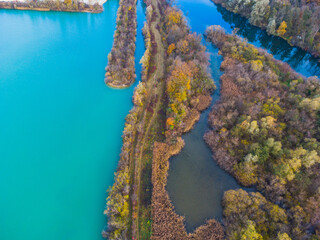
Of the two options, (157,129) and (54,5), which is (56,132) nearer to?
(157,129)

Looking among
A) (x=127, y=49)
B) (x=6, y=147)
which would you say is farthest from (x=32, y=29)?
(x=6, y=147)

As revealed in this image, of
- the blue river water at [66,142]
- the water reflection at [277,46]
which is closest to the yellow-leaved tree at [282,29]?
the water reflection at [277,46]

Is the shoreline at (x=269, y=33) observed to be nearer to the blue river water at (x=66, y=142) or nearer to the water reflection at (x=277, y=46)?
the water reflection at (x=277, y=46)

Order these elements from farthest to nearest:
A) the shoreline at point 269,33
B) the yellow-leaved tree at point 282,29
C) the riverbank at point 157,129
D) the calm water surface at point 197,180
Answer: the yellow-leaved tree at point 282,29
the shoreline at point 269,33
the calm water surface at point 197,180
the riverbank at point 157,129

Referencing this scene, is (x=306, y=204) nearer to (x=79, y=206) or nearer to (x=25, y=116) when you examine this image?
(x=79, y=206)

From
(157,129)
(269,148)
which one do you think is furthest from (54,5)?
(269,148)
